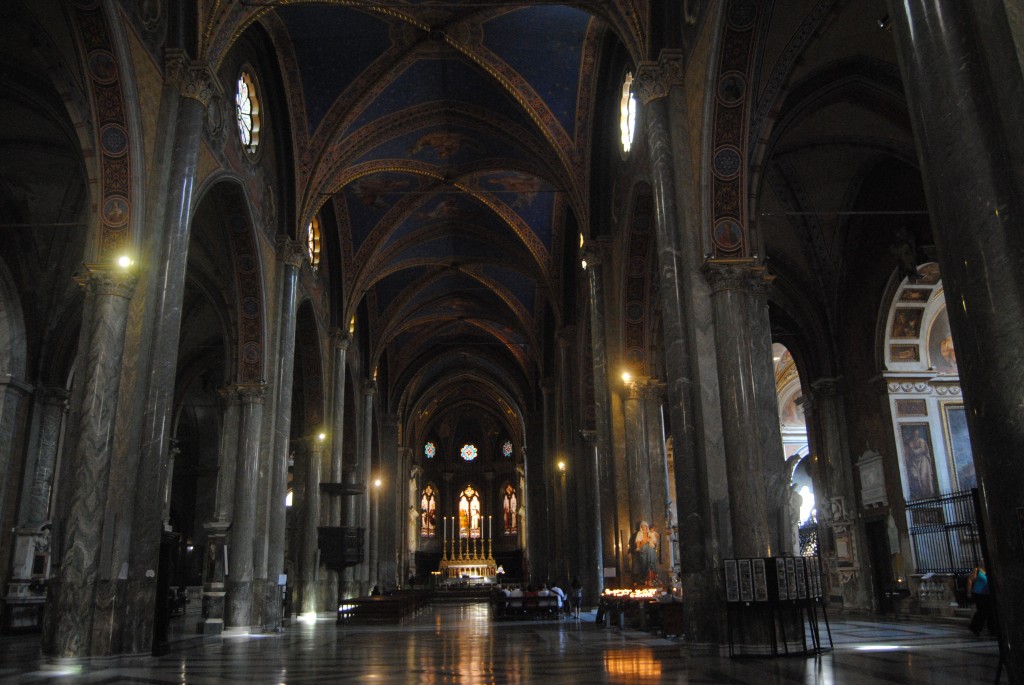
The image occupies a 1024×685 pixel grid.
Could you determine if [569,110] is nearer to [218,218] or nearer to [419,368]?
[218,218]

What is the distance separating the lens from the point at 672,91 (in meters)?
11.9

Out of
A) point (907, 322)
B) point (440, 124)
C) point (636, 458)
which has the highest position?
point (440, 124)

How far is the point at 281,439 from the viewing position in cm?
1759

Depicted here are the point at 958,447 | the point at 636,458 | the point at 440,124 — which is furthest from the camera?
the point at 440,124

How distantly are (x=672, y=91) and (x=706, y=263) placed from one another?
2959 millimetres

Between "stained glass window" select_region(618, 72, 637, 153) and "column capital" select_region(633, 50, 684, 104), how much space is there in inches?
129

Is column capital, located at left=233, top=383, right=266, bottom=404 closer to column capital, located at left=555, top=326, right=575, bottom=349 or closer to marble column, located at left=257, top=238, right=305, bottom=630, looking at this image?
marble column, located at left=257, top=238, right=305, bottom=630

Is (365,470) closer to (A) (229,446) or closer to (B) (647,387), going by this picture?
(A) (229,446)

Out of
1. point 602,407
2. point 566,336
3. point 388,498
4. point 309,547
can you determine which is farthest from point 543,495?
point 602,407

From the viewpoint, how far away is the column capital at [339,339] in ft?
79.6

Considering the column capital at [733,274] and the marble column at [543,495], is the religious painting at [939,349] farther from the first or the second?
the marble column at [543,495]

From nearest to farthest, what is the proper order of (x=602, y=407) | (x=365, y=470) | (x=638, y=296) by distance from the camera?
(x=638, y=296), (x=602, y=407), (x=365, y=470)

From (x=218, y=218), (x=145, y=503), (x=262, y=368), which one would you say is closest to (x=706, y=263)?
(x=145, y=503)

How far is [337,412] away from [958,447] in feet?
53.6
